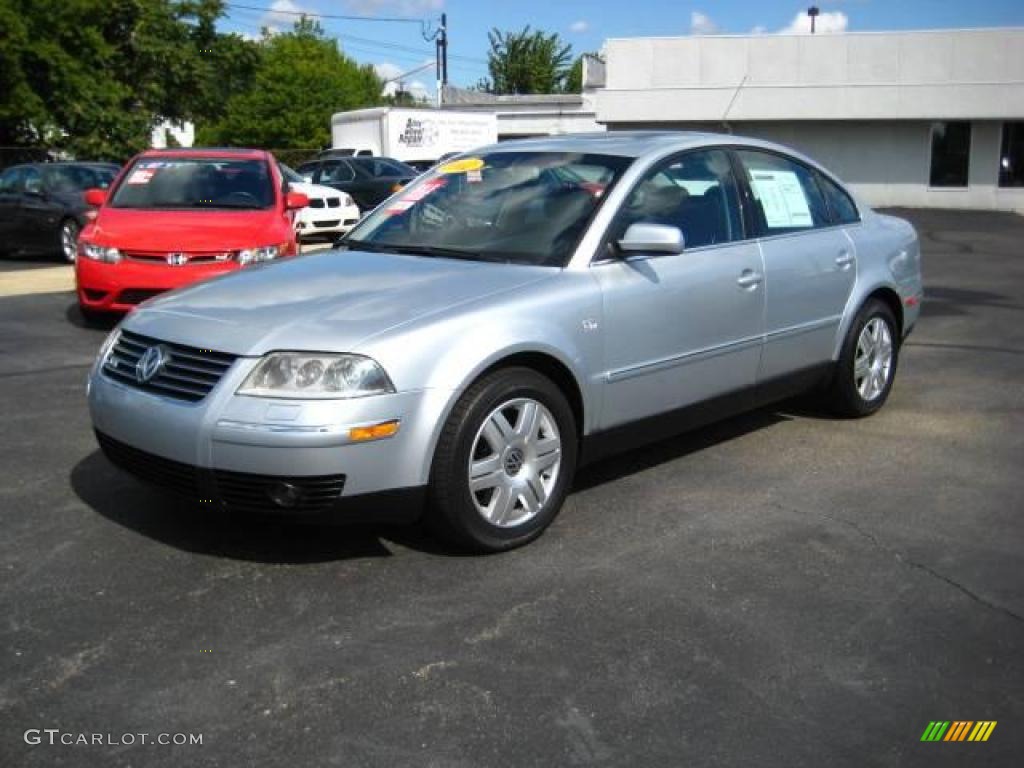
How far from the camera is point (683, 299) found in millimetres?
4898

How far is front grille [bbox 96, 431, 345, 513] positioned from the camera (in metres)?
3.79

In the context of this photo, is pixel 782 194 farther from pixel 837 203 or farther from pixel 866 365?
pixel 866 365

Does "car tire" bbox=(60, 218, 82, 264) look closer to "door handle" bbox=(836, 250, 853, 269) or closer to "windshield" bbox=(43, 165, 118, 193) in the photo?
"windshield" bbox=(43, 165, 118, 193)

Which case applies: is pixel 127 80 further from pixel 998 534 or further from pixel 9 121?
pixel 998 534

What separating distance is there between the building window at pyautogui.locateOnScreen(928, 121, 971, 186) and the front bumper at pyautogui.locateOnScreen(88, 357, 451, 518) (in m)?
30.4

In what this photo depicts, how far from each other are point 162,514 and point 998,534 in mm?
3434

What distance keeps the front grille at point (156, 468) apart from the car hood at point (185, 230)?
15.7 feet

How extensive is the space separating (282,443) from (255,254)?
555 centimetres

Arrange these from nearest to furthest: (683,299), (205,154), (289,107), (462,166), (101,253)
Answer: (683,299) < (462,166) < (101,253) < (205,154) < (289,107)

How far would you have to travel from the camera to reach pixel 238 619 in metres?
3.63

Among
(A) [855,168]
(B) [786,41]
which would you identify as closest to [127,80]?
(B) [786,41]

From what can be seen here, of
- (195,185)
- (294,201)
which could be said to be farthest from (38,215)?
(294,201)

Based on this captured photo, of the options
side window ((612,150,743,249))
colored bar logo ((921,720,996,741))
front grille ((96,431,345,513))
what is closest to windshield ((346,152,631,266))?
side window ((612,150,743,249))

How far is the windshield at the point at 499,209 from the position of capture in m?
4.75
